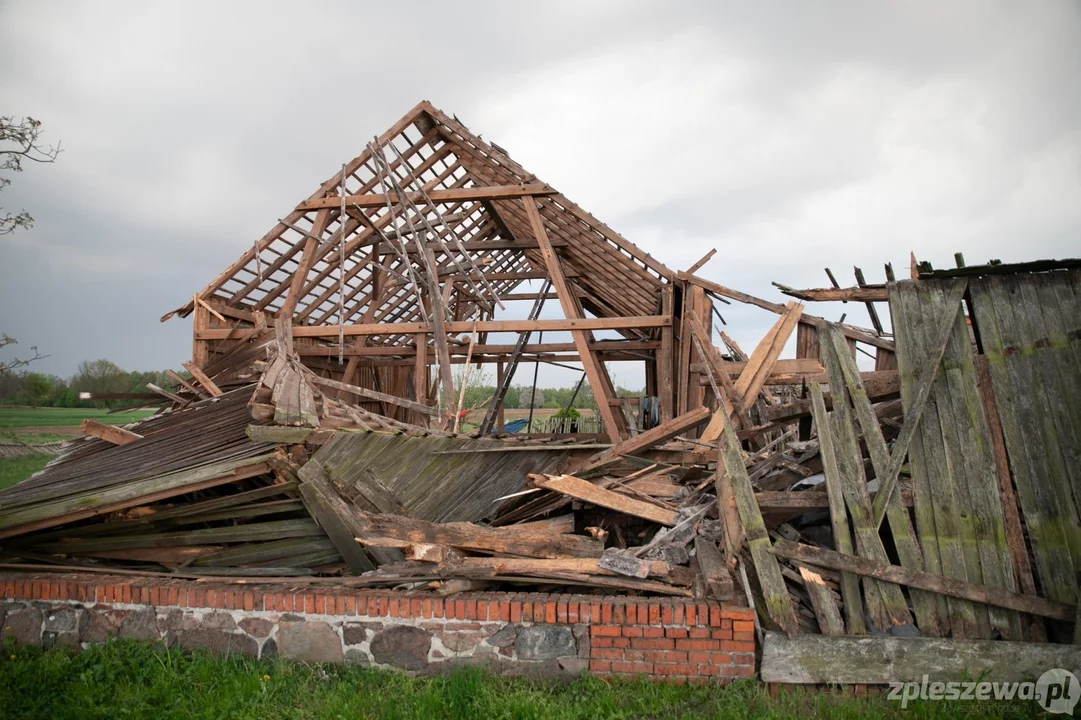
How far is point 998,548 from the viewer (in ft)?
14.5

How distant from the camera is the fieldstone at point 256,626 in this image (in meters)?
4.75

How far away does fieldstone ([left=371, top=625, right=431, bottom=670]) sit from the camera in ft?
15.0

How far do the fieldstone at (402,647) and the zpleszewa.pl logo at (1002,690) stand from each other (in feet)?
9.81

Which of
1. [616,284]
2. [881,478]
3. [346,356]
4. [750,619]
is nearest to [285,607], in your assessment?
[750,619]

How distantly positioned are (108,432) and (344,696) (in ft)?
11.3

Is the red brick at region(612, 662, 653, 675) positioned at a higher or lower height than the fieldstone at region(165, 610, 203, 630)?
lower

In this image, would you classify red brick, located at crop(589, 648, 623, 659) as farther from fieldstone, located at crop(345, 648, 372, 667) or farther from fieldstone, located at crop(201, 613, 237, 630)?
fieldstone, located at crop(201, 613, 237, 630)

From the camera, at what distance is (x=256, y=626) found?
4.76m

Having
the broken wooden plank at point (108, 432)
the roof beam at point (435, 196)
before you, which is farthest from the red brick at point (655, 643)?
the roof beam at point (435, 196)

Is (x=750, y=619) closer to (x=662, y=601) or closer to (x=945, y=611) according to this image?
(x=662, y=601)

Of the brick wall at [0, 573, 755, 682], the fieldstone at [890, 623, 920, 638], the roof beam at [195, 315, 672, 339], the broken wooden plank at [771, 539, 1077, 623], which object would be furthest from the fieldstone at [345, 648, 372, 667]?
the roof beam at [195, 315, 672, 339]

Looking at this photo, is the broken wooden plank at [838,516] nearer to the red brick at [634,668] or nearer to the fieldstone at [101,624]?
the red brick at [634,668]

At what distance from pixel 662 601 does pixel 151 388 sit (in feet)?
22.0

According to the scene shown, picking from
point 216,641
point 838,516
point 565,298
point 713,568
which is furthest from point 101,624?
point 565,298
